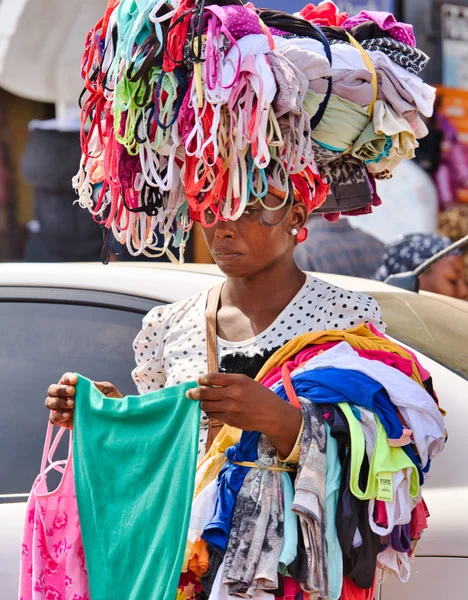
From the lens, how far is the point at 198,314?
261 cm

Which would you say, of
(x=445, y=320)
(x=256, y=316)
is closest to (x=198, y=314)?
(x=256, y=316)

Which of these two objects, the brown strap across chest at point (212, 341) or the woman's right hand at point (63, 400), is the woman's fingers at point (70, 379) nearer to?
the woman's right hand at point (63, 400)

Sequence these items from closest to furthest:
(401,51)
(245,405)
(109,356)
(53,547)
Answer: (245,405)
(53,547)
(401,51)
(109,356)

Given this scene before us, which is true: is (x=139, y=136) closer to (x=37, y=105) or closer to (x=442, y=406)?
(x=442, y=406)

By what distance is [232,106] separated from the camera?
231cm

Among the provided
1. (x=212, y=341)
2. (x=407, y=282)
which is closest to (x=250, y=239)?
(x=212, y=341)

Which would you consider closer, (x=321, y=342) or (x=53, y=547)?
(x=321, y=342)

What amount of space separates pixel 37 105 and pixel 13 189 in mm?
670

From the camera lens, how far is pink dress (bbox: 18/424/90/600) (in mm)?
2447

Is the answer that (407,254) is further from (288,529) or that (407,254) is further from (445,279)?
(288,529)

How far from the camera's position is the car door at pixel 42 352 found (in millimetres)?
2824

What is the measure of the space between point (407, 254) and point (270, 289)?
3244 millimetres

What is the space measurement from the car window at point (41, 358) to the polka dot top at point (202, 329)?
272 millimetres

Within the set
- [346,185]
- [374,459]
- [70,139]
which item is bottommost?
[374,459]
